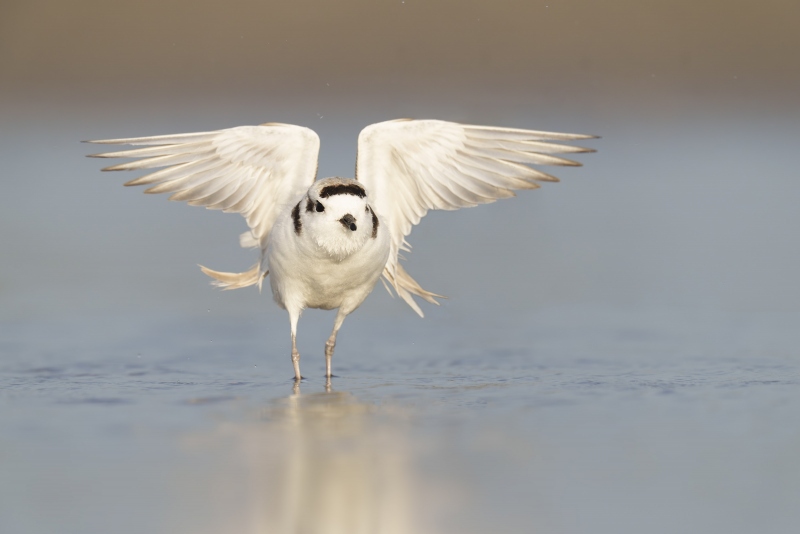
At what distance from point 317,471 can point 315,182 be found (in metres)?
2.57

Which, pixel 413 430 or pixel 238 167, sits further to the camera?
pixel 238 167

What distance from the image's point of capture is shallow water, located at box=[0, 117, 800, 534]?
16.1 ft

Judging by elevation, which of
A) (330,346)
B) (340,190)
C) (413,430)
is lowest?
(413,430)

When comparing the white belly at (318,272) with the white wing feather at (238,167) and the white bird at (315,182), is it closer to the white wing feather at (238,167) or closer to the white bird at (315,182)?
the white bird at (315,182)

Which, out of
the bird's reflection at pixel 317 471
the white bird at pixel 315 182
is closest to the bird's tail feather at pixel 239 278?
the white bird at pixel 315 182

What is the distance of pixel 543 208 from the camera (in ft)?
39.4

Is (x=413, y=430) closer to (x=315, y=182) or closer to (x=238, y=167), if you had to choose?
(x=315, y=182)

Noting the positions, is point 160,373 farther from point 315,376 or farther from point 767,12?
point 767,12

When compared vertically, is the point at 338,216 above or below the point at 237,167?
below

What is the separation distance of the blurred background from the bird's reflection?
4 centimetres

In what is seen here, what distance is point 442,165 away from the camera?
8.16 metres

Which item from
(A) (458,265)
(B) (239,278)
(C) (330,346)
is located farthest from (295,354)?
(A) (458,265)

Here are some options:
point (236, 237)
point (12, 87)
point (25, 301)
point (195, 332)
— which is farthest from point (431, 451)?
point (12, 87)

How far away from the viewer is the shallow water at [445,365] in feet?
16.1
